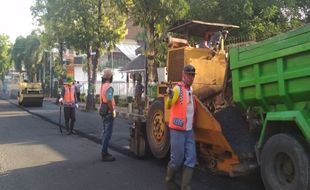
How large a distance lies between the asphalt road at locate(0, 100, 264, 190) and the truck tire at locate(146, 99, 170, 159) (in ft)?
1.15

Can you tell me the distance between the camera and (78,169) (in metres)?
9.56

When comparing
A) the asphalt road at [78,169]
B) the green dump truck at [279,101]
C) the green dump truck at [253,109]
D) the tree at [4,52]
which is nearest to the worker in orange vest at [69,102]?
the asphalt road at [78,169]

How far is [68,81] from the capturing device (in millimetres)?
16156

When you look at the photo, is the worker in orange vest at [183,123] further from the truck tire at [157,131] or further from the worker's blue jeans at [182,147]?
the truck tire at [157,131]

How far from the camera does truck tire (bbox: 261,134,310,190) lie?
6.00 meters

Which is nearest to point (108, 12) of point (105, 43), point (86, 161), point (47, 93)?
point (105, 43)

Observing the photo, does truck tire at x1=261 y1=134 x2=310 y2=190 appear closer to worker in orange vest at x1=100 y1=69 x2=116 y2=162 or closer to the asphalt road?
the asphalt road

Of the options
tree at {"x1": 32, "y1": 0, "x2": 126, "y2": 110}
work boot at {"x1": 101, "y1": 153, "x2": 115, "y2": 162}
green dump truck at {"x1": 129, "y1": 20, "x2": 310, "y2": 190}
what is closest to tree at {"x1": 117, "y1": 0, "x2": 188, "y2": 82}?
work boot at {"x1": 101, "y1": 153, "x2": 115, "y2": 162}

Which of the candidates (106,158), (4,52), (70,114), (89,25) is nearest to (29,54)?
(89,25)

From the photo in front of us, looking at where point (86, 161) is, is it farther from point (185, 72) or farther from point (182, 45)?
point (185, 72)

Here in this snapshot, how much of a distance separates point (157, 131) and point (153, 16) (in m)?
6.54

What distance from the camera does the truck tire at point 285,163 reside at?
600 cm

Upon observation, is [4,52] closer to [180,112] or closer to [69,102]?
[69,102]

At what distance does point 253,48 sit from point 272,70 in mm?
522
